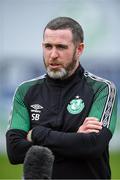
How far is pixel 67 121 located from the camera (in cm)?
311

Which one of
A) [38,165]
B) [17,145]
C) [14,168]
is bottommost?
[14,168]

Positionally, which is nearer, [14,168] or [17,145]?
[17,145]

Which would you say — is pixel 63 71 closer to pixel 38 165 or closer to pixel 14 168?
pixel 38 165

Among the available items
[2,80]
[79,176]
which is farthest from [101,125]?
[2,80]

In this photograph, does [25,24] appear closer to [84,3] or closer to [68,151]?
[84,3]

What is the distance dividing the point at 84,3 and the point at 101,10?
0.26m

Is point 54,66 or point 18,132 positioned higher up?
point 54,66

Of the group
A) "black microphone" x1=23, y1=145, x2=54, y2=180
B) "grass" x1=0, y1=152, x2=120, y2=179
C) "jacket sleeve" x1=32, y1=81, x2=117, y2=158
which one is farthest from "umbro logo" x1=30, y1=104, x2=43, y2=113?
"grass" x1=0, y1=152, x2=120, y2=179

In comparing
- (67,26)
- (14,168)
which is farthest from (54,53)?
(14,168)

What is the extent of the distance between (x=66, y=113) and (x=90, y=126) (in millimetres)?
140

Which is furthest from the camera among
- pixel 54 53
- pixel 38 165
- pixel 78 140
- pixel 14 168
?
pixel 14 168

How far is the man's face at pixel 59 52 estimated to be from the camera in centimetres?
319

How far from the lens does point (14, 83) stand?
308 inches

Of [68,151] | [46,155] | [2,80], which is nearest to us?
[46,155]
